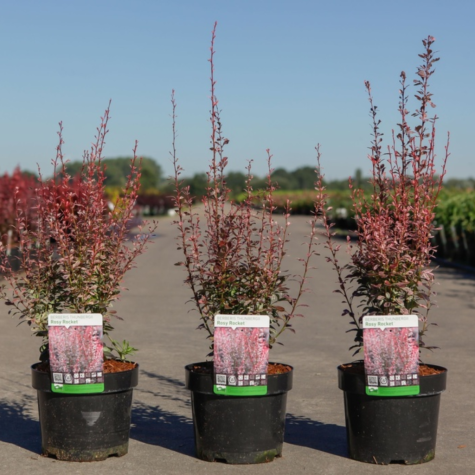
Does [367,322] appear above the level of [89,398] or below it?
above

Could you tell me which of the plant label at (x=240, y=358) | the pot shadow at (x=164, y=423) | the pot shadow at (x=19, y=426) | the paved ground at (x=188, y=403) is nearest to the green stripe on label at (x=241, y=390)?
the plant label at (x=240, y=358)

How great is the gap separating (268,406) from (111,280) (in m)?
1.39

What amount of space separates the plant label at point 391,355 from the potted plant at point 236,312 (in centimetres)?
55

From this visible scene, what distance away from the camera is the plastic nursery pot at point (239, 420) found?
542 centimetres

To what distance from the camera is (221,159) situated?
5.99 meters

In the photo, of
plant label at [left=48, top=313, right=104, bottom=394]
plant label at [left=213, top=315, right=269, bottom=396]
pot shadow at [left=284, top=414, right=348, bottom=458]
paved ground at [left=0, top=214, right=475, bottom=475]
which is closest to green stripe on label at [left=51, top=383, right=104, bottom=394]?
plant label at [left=48, top=313, right=104, bottom=394]

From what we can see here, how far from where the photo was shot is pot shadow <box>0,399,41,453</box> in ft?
19.7

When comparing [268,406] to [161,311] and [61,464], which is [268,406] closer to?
[61,464]

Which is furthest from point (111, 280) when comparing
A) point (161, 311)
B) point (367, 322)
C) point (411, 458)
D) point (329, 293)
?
point (329, 293)

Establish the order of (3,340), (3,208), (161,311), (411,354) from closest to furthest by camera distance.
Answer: (411,354)
(3,340)
(161,311)
(3,208)

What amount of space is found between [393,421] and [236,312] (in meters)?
1.24

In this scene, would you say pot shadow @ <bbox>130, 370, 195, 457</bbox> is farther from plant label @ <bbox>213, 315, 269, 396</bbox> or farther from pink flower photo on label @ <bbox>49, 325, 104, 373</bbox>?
pink flower photo on label @ <bbox>49, 325, 104, 373</bbox>

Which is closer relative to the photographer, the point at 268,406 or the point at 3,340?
the point at 268,406

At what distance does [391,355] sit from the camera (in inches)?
211
